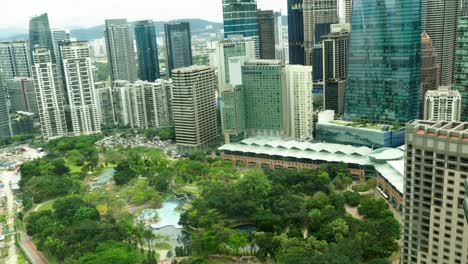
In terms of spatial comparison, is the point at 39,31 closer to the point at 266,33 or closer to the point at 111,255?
the point at 266,33

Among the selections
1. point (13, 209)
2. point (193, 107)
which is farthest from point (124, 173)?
point (193, 107)

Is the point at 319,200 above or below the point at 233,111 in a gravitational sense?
below

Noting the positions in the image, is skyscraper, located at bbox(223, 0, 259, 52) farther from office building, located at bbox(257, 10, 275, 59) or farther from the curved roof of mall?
the curved roof of mall

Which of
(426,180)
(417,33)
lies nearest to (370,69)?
(417,33)

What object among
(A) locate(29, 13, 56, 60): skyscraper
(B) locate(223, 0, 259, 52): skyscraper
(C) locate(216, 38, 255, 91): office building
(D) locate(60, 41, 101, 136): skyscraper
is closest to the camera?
(C) locate(216, 38, 255, 91): office building

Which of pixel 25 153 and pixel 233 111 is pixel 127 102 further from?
pixel 233 111

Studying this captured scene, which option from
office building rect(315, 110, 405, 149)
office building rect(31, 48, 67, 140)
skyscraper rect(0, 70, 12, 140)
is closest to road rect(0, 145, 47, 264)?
office building rect(31, 48, 67, 140)
